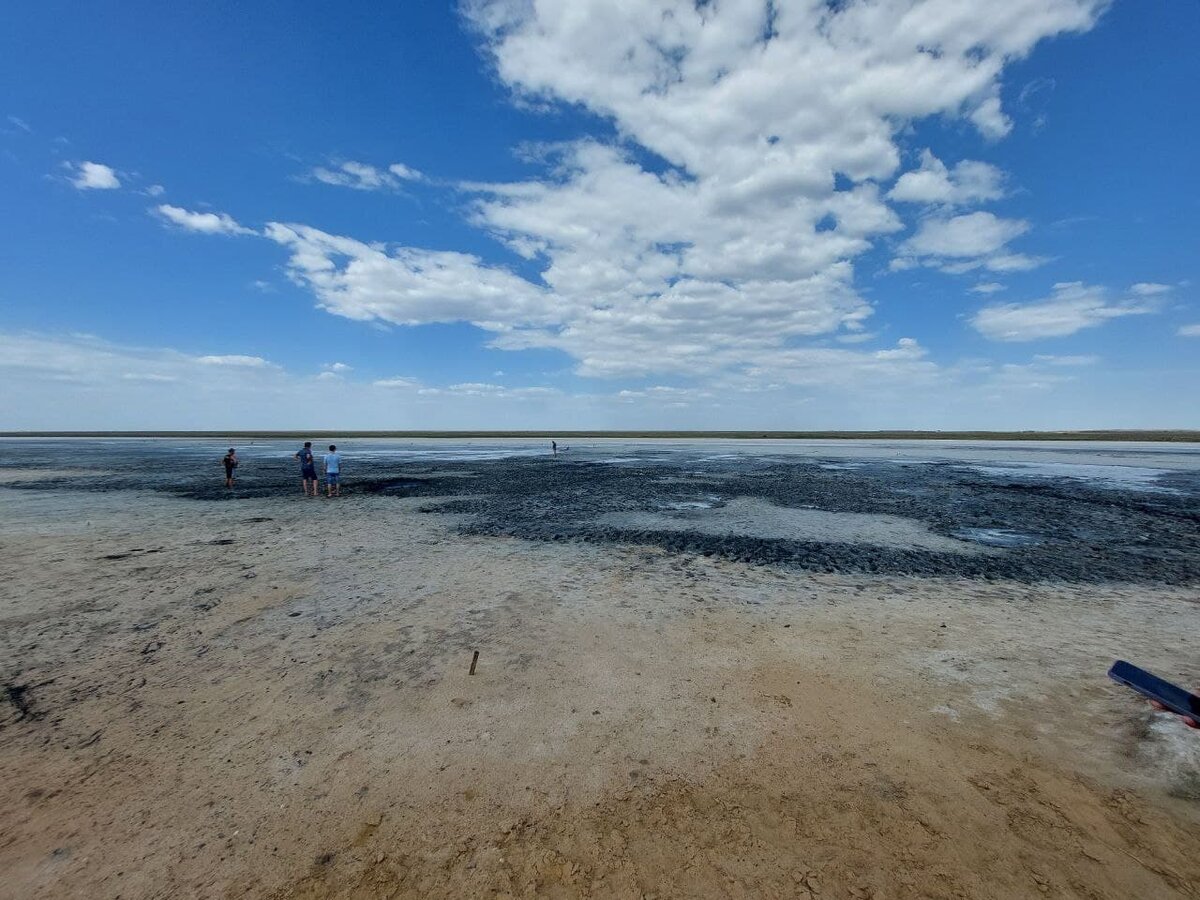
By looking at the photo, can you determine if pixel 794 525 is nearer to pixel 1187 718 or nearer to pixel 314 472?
pixel 1187 718

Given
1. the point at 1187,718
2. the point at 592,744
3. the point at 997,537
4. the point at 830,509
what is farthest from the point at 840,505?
the point at 592,744

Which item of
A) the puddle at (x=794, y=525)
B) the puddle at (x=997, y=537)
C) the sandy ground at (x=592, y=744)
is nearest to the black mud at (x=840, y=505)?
the puddle at (x=997, y=537)

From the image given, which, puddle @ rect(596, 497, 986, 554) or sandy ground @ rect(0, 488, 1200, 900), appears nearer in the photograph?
sandy ground @ rect(0, 488, 1200, 900)

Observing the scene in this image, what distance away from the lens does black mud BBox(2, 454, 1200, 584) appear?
1213 cm

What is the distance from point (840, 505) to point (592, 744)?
1870 centimetres

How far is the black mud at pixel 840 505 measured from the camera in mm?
12133

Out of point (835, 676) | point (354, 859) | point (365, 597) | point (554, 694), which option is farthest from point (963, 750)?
point (365, 597)

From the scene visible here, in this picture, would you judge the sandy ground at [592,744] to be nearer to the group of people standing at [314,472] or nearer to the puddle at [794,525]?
the puddle at [794,525]

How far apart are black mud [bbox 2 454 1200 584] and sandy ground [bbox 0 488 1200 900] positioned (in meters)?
2.43

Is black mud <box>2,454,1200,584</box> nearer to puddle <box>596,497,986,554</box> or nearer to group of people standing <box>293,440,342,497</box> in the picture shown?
puddle <box>596,497,986,554</box>

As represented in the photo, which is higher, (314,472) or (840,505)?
(314,472)

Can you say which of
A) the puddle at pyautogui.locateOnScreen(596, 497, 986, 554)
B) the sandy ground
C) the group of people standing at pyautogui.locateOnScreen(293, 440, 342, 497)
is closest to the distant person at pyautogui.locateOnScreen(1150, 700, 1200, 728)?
the sandy ground

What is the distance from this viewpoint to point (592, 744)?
510 centimetres

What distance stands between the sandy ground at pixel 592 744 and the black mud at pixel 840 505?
2.43m
